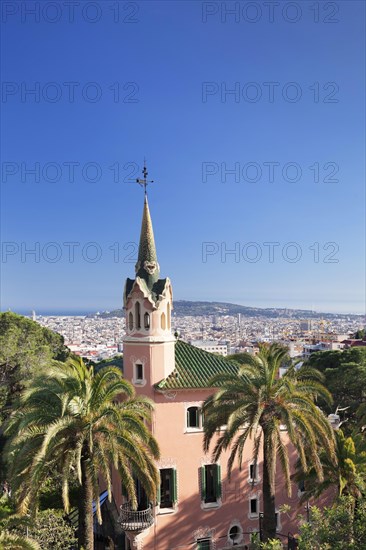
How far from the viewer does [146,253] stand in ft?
67.9

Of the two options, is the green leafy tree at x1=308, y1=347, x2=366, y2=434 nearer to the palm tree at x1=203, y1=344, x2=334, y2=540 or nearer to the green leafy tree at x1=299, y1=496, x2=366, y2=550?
the palm tree at x1=203, y1=344, x2=334, y2=540

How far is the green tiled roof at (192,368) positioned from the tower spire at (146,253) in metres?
3.60

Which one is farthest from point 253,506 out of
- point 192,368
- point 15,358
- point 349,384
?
point 15,358

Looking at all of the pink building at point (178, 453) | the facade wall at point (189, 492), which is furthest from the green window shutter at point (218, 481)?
the facade wall at point (189, 492)

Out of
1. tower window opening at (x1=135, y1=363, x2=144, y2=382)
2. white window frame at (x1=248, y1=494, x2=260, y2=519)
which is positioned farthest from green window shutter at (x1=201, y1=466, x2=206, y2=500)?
tower window opening at (x1=135, y1=363, x2=144, y2=382)

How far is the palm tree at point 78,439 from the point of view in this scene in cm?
1281

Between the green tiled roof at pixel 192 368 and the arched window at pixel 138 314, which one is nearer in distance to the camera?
the green tiled roof at pixel 192 368

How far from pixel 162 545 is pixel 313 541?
11416 millimetres

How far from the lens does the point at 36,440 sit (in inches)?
516

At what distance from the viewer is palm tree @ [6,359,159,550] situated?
12812 mm

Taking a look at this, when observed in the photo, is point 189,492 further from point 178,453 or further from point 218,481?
point 178,453

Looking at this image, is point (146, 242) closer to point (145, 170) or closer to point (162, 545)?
point (145, 170)

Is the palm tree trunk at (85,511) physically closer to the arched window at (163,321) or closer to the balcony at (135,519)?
the balcony at (135,519)

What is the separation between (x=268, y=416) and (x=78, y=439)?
6.56m
